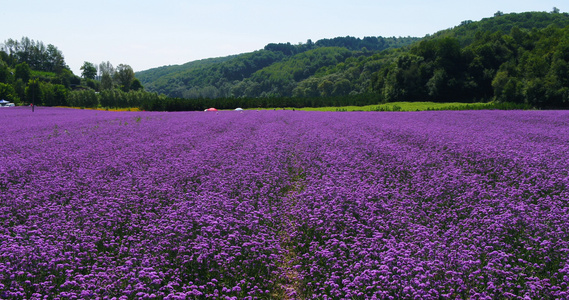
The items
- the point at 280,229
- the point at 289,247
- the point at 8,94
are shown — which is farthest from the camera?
the point at 8,94

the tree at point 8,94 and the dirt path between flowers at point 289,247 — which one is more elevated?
the tree at point 8,94

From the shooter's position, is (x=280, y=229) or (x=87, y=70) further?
(x=87, y=70)

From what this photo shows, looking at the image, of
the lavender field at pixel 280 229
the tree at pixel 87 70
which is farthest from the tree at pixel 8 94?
the tree at pixel 87 70

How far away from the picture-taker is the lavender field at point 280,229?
405 centimetres

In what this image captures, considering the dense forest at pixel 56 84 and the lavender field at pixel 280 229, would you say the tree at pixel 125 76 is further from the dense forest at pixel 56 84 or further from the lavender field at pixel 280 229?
the lavender field at pixel 280 229

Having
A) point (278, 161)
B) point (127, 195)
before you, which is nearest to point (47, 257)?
point (127, 195)

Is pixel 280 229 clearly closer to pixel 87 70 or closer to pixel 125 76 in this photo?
pixel 125 76

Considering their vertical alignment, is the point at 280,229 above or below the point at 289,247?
above

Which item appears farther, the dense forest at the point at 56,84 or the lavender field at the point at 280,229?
the dense forest at the point at 56,84

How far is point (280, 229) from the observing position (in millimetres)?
6125

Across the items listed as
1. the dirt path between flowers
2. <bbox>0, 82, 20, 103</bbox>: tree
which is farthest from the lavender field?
<bbox>0, 82, 20, 103</bbox>: tree

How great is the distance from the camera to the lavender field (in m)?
4.05

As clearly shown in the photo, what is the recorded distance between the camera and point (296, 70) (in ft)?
655

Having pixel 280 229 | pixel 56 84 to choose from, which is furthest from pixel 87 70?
pixel 280 229
